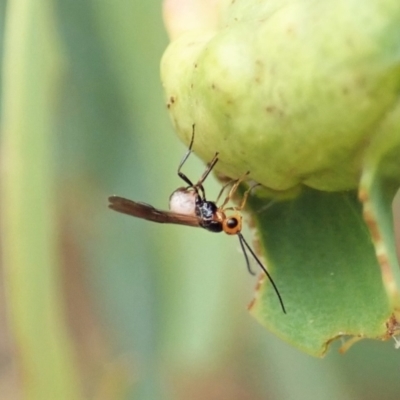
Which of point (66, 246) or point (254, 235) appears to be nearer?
point (254, 235)

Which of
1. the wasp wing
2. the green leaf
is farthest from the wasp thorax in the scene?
the green leaf

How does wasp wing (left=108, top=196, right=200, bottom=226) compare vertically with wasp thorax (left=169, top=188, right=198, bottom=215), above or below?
above

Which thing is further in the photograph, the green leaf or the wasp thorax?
the wasp thorax

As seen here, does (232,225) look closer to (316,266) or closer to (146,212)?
(146,212)

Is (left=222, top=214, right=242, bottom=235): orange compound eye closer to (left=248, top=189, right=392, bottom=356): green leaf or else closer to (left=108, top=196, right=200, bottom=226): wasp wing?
(left=108, top=196, right=200, bottom=226): wasp wing

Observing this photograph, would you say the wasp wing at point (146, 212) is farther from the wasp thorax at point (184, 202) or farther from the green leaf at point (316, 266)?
the green leaf at point (316, 266)

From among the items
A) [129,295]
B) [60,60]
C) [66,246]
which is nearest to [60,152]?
[60,60]

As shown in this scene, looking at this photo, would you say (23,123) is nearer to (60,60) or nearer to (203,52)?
(203,52)
